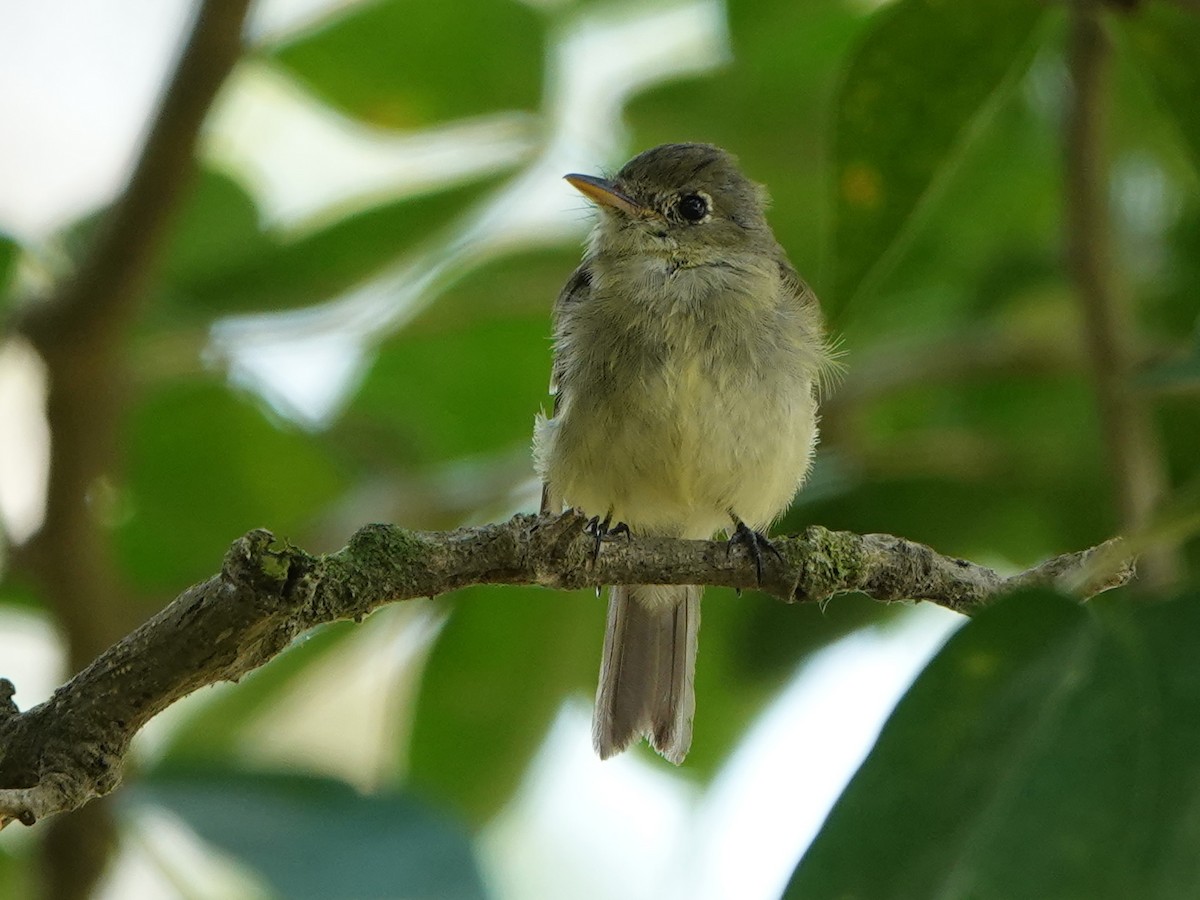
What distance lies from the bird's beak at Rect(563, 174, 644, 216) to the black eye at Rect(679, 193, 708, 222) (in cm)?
19

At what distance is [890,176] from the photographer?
9.34 ft

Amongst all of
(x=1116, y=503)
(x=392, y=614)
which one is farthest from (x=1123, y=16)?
(x=392, y=614)

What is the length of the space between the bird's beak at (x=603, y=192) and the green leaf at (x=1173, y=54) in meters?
1.94

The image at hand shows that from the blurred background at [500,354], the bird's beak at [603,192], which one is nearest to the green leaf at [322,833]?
the blurred background at [500,354]

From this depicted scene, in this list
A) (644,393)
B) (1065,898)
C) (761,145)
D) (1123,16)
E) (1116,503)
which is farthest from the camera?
(761,145)

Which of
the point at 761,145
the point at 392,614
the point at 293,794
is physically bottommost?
the point at 293,794

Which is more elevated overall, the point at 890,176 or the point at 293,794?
the point at 890,176

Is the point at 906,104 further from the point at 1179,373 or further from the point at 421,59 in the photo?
the point at 421,59

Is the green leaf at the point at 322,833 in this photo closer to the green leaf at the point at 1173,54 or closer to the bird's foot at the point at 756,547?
the bird's foot at the point at 756,547

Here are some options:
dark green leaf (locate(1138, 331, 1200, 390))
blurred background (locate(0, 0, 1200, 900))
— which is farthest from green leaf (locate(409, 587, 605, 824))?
dark green leaf (locate(1138, 331, 1200, 390))

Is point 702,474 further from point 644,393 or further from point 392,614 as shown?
point 392,614

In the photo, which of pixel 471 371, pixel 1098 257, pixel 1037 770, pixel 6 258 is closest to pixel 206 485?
pixel 471 371

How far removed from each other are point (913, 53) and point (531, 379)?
1.93 m

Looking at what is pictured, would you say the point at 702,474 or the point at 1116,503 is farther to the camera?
the point at 702,474
